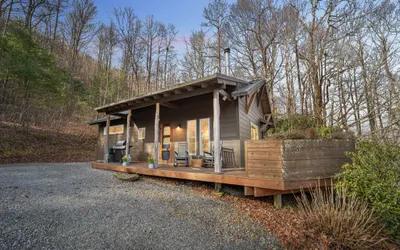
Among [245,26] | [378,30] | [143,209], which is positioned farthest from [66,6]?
[378,30]

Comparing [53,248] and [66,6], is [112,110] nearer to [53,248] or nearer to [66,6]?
[53,248]

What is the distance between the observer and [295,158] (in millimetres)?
3539

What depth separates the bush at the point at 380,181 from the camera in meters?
2.84

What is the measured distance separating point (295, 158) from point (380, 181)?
123cm

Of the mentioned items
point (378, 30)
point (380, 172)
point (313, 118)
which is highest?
point (378, 30)

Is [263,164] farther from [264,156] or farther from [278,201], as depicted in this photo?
[278,201]

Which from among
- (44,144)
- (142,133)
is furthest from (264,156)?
(44,144)

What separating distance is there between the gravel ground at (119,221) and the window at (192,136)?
2.43 meters

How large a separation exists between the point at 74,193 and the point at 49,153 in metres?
8.53

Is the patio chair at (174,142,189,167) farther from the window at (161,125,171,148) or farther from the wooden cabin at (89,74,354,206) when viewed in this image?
the window at (161,125,171,148)

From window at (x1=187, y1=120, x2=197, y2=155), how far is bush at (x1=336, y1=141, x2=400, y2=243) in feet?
15.2

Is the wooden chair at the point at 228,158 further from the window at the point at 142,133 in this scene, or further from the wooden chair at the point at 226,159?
the window at the point at 142,133

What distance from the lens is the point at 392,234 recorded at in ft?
9.59

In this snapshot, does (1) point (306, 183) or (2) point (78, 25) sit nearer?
(1) point (306, 183)
